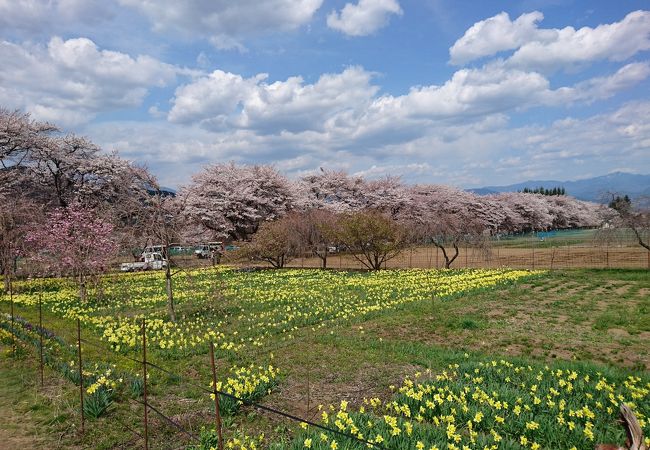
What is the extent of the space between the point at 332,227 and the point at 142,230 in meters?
20.5

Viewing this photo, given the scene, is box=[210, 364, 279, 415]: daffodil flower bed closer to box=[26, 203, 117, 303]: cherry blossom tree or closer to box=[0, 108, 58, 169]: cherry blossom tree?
box=[26, 203, 117, 303]: cherry blossom tree

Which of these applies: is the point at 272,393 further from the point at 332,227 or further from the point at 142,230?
the point at 332,227

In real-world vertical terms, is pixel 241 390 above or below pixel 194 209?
below

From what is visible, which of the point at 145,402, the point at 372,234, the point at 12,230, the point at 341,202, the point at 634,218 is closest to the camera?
the point at 145,402

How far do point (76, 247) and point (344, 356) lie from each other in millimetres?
14342

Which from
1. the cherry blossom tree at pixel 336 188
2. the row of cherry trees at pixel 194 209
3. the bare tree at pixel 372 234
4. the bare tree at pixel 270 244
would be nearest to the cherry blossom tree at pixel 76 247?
the row of cherry trees at pixel 194 209

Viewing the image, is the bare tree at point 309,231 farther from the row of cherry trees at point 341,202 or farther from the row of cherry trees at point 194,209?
the row of cherry trees at point 341,202

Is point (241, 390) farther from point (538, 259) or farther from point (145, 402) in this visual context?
point (538, 259)

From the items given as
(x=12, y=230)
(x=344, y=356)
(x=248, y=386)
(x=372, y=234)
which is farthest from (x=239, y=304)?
(x=12, y=230)

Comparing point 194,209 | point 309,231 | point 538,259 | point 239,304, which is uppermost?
point 194,209

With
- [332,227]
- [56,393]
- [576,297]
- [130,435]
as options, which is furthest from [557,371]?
[332,227]

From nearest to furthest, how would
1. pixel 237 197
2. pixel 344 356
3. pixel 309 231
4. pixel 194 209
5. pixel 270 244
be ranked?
pixel 344 356 → pixel 270 244 → pixel 309 231 → pixel 194 209 → pixel 237 197

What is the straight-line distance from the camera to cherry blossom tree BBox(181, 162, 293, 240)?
1635 inches

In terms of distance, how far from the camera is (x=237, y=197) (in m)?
42.7
